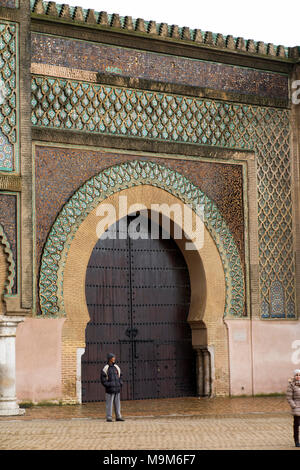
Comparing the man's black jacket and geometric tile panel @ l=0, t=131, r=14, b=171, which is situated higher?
geometric tile panel @ l=0, t=131, r=14, b=171

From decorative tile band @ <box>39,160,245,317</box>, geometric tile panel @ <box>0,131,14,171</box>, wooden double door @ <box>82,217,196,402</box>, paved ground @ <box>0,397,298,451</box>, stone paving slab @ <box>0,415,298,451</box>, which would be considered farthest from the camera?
wooden double door @ <box>82,217,196,402</box>

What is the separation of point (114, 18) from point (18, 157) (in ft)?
8.64

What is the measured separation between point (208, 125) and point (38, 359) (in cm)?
424

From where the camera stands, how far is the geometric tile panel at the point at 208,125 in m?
13.4

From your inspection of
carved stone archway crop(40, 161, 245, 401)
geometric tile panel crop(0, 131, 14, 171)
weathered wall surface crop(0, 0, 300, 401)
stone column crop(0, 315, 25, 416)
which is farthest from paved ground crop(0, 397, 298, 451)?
geometric tile panel crop(0, 131, 14, 171)

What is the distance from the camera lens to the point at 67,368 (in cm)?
1296

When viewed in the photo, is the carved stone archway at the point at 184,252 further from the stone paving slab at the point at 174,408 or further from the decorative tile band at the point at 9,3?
the decorative tile band at the point at 9,3

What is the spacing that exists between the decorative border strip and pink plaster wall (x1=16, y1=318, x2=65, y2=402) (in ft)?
2.30

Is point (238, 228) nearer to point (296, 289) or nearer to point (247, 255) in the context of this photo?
point (247, 255)

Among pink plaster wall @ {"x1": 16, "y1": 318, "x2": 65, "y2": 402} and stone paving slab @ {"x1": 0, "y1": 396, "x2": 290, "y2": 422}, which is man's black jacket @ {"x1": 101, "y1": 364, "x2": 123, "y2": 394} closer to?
stone paving slab @ {"x1": 0, "y1": 396, "x2": 290, "y2": 422}

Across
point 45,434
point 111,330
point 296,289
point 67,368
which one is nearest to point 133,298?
point 111,330

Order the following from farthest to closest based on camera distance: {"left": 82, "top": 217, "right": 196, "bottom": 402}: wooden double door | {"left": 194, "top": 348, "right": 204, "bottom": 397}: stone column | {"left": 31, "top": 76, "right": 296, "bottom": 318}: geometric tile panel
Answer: {"left": 194, "top": 348, "right": 204, "bottom": 397}: stone column
{"left": 82, "top": 217, "right": 196, "bottom": 402}: wooden double door
{"left": 31, "top": 76, "right": 296, "bottom": 318}: geometric tile panel

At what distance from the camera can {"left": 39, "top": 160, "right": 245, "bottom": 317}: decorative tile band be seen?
1300cm

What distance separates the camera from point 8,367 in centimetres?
1195
